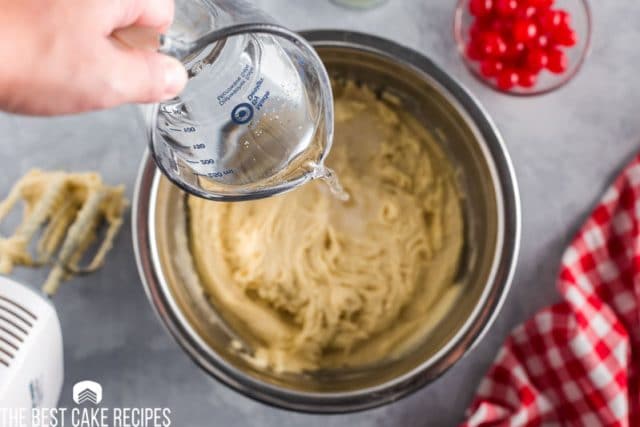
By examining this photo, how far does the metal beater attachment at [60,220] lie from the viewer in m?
1.18

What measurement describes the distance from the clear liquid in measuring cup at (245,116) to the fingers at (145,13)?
66mm

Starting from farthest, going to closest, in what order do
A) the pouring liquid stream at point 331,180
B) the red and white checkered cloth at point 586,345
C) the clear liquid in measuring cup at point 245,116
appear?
1. the red and white checkered cloth at point 586,345
2. the pouring liquid stream at point 331,180
3. the clear liquid in measuring cup at point 245,116

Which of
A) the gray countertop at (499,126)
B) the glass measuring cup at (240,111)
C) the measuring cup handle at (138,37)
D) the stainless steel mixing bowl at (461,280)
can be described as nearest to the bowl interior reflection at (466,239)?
the stainless steel mixing bowl at (461,280)

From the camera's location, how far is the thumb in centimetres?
62

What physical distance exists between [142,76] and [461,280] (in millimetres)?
720

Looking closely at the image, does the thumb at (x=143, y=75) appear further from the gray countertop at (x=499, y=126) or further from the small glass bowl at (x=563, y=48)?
the small glass bowl at (x=563, y=48)

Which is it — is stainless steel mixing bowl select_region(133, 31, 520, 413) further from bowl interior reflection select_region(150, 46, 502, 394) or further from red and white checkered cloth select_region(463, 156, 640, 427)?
red and white checkered cloth select_region(463, 156, 640, 427)

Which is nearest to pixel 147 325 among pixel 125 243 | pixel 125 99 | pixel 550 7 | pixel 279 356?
pixel 125 243

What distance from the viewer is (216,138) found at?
782 mm

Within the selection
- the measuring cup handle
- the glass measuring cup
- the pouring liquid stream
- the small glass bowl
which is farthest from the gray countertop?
the measuring cup handle

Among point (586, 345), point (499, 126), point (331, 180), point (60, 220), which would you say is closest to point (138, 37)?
point (331, 180)

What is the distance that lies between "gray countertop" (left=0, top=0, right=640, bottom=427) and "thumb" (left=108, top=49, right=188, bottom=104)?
0.63m

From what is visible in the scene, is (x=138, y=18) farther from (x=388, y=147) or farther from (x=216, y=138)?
(x=388, y=147)

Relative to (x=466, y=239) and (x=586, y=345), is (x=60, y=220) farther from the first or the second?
(x=586, y=345)
